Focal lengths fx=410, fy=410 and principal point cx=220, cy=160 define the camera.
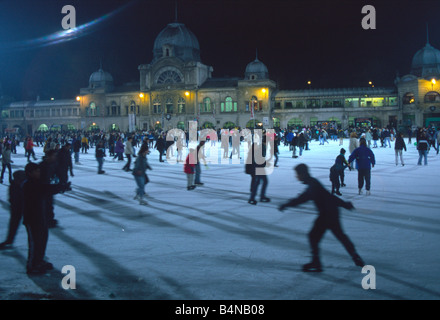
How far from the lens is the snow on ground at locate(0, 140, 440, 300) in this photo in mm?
4387

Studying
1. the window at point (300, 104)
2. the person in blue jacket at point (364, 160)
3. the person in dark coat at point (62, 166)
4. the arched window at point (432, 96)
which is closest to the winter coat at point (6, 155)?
the person in dark coat at point (62, 166)

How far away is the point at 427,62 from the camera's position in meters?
56.1

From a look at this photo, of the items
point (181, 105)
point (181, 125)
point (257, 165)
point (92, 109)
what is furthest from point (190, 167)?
point (92, 109)

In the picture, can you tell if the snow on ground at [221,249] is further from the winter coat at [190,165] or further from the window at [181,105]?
the window at [181,105]

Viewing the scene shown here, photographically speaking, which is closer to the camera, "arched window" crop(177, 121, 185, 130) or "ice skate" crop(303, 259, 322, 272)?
"ice skate" crop(303, 259, 322, 272)

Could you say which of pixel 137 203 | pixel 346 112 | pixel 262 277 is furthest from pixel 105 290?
pixel 346 112

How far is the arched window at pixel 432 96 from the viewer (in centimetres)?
5231

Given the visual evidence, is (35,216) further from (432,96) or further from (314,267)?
(432,96)

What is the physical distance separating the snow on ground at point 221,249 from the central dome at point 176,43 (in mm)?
55419

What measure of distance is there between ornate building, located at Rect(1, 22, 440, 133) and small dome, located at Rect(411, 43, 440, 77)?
0.08ft

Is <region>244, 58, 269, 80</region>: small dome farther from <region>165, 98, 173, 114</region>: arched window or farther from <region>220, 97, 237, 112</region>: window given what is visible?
<region>165, 98, 173, 114</region>: arched window

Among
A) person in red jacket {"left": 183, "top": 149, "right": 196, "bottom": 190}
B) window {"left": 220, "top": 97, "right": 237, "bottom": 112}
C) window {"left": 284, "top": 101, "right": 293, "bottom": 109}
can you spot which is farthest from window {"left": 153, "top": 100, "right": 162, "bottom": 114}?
person in red jacket {"left": 183, "top": 149, "right": 196, "bottom": 190}

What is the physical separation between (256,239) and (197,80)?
186 feet

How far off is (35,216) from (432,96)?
5676 centimetres
